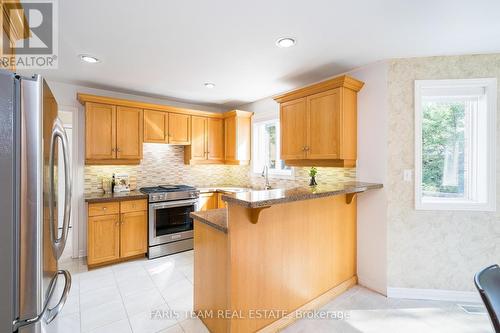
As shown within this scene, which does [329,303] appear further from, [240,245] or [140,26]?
[140,26]

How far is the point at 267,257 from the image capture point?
1.90 m

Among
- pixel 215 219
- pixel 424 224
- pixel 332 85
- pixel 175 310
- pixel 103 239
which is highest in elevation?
pixel 332 85

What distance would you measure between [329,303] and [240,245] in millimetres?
1303

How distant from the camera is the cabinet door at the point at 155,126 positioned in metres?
3.61

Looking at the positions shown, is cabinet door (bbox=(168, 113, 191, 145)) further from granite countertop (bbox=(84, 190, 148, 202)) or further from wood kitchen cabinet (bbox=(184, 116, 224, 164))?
granite countertop (bbox=(84, 190, 148, 202))

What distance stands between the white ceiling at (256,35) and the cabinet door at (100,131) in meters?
0.43

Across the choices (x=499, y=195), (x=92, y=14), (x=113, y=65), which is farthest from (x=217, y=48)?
(x=499, y=195)

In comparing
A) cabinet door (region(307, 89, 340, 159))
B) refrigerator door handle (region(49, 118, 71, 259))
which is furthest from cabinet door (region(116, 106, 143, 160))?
cabinet door (region(307, 89, 340, 159))

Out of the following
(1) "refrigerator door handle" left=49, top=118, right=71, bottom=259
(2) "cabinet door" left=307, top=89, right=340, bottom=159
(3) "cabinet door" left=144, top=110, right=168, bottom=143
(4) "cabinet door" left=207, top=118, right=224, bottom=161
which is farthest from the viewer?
(4) "cabinet door" left=207, top=118, right=224, bottom=161

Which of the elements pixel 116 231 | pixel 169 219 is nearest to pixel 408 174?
pixel 169 219

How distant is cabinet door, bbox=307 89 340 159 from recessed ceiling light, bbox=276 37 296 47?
28.9 inches

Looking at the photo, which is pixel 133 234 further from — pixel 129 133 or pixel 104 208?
pixel 129 133

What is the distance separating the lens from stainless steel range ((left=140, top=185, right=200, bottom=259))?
3.37 m

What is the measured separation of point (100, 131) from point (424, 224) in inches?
162
